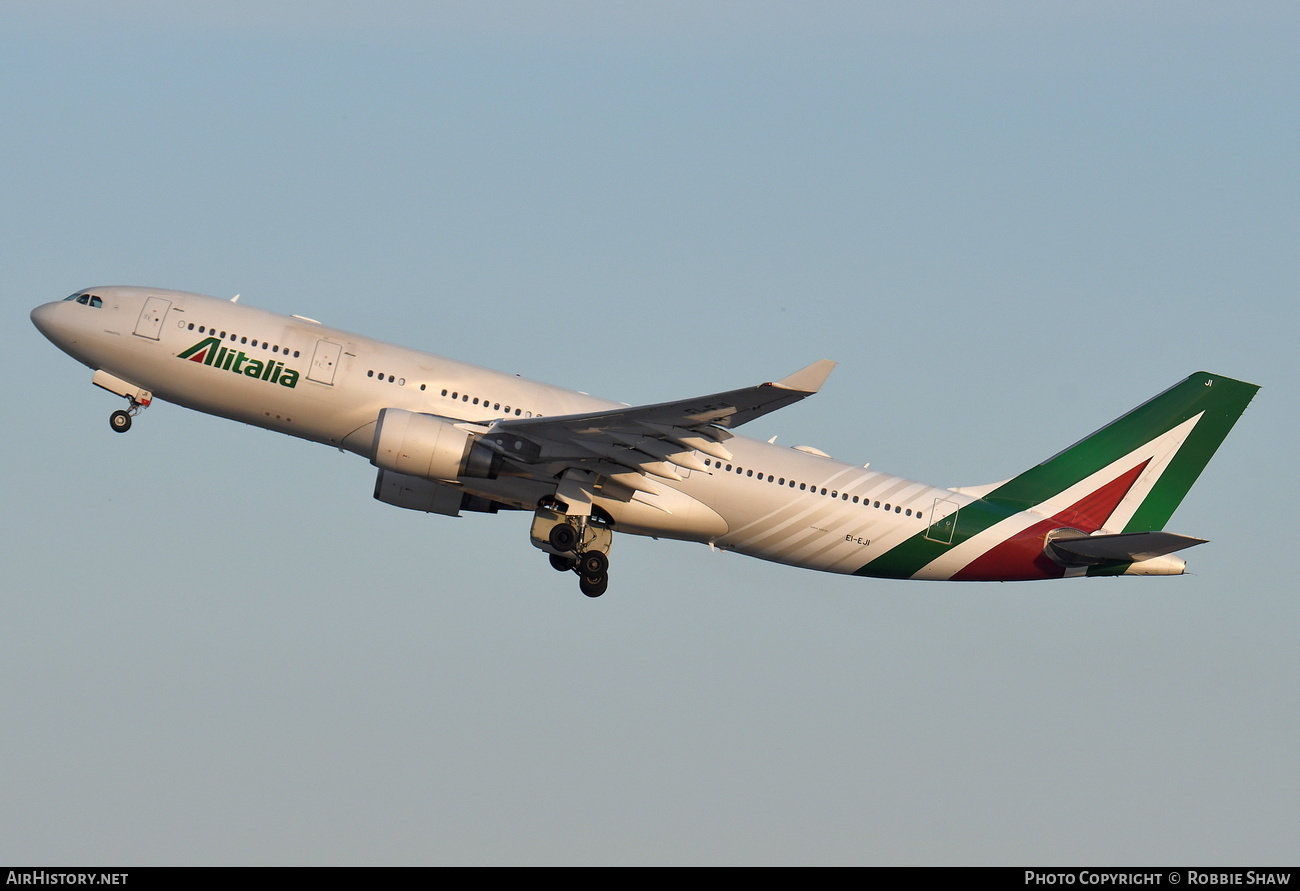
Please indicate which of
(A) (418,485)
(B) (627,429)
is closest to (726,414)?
(B) (627,429)

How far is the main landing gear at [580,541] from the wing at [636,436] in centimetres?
135

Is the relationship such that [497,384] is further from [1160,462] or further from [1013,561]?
[1160,462]

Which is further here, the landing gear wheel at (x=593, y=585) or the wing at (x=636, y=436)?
the landing gear wheel at (x=593, y=585)

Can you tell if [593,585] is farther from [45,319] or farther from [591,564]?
[45,319]

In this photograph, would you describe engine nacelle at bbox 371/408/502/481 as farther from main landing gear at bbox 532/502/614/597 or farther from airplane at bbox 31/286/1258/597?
main landing gear at bbox 532/502/614/597

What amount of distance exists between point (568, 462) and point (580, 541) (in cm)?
228

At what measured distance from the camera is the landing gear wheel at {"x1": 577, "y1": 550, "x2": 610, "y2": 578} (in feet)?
120

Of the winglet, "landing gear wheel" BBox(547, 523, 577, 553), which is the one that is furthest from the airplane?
the winglet

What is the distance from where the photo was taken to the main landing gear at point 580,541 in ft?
119

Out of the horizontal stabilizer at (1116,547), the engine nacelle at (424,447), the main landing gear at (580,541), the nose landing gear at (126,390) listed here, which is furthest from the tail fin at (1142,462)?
the nose landing gear at (126,390)

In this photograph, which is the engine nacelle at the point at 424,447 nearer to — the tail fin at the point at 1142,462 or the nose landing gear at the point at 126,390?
the nose landing gear at the point at 126,390

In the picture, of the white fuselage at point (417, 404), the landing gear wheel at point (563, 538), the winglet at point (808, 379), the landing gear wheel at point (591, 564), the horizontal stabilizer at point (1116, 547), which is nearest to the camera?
the winglet at point (808, 379)

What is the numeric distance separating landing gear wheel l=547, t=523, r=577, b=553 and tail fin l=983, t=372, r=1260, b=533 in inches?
447

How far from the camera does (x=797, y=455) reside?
37.2 meters
